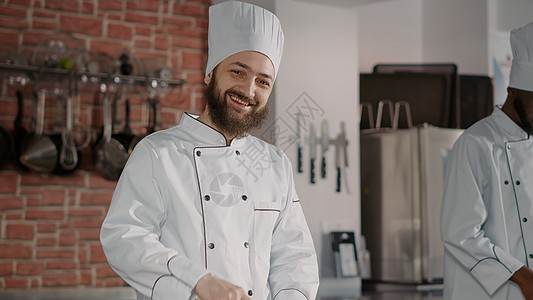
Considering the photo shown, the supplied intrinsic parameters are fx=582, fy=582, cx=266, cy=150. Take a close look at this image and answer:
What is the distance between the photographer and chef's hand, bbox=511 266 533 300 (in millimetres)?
1543

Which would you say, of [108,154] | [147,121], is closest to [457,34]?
[147,121]

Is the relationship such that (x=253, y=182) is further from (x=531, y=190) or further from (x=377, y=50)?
(x=377, y=50)

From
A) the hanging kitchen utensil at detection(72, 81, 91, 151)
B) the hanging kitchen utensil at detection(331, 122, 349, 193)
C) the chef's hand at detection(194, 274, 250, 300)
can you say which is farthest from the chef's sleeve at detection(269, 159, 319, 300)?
the hanging kitchen utensil at detection(72, 81, 91, 151)

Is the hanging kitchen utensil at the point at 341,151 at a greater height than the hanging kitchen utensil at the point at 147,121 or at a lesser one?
lesser

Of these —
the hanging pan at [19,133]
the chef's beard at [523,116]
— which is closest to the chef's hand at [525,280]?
the chef's beard at [523,116]

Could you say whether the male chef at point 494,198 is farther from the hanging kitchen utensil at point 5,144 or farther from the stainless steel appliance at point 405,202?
the hanging kitchen utensil at point 5,144

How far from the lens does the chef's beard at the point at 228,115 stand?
1.22 m

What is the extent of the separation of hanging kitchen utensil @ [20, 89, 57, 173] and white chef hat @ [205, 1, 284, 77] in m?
1.42

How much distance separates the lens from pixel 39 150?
2.44 m

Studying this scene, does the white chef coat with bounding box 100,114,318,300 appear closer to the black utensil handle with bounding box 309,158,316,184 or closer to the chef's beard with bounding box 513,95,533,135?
the chef's beard with bounding box 513,95,533,135

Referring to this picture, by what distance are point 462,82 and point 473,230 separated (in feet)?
6.58

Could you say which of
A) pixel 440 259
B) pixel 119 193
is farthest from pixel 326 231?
pixel 119 193

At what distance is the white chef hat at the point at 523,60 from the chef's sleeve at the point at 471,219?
21 centimetres

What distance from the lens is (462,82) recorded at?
346 centimetres
